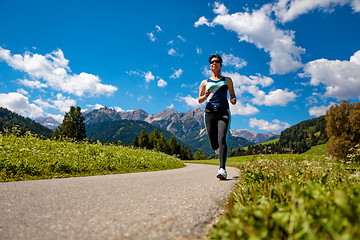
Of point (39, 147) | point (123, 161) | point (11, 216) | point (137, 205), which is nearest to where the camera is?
point (11, 216)

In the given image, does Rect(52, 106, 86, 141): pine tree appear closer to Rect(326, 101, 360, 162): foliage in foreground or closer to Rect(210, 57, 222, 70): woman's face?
Rect(210, 57, 222, 70): woman's face

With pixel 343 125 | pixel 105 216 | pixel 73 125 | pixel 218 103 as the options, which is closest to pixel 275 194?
pixel 105 216

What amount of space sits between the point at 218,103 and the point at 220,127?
67cm

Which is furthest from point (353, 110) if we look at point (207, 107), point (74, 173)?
point (74, 173)

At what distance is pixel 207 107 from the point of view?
18.8 feet

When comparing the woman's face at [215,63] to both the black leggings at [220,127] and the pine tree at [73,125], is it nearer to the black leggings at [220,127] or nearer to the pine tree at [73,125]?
the black leggings at [220,127]

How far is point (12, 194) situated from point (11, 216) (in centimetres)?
140

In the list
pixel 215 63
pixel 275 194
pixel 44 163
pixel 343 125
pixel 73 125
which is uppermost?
pixel 343 125

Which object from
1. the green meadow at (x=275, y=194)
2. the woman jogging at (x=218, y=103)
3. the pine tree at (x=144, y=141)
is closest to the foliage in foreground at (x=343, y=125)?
the woman jogging at (x=218, y=103)

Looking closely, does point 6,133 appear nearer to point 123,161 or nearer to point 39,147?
point 39,147

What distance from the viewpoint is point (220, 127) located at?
543cm

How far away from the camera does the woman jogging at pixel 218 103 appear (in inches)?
212

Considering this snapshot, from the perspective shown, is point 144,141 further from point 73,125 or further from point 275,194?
point 275,194

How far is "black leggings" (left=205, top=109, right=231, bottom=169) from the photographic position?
208 inches
